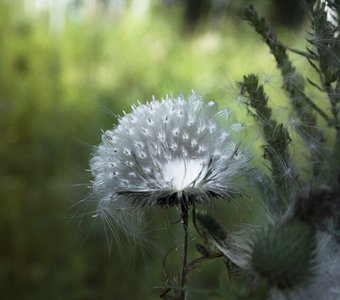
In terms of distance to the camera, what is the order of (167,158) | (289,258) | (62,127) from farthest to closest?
1. (62,127)
2. (167,158)
3. (289,258)

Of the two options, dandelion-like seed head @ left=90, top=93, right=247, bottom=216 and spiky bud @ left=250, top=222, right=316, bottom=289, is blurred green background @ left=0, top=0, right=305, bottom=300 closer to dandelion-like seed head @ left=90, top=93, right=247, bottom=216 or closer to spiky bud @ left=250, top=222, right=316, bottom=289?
dandelion-like seed head @ left=90, top=93, right=247, bottom=216

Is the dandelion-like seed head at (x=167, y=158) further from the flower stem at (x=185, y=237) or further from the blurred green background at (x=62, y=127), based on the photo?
the blurred green background at (x=62, y=127)

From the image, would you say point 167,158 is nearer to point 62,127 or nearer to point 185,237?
point 185,237

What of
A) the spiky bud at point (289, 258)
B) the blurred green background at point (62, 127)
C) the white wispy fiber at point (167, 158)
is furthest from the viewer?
the blurred green background at point (62, 127)

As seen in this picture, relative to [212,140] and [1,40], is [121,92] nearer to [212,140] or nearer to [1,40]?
[1,40]

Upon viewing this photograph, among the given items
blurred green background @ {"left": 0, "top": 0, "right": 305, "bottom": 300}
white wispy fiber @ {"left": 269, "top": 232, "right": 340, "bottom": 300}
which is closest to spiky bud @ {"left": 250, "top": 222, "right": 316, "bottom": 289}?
white wispy fiber @ {"left": 269, "top": 232, "right": 340, "bottom": 300}

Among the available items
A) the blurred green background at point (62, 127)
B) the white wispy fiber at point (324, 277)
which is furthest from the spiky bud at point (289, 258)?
the blurred green background at point (62, 127)

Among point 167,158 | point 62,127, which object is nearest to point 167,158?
point 167,158

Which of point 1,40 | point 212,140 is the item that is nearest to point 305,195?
point 212,140
